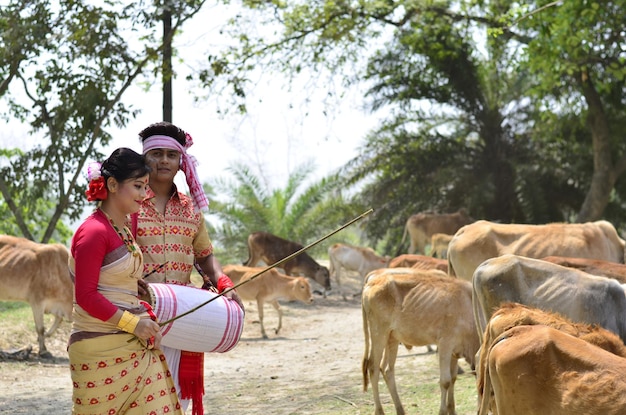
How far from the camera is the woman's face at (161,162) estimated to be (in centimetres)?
553

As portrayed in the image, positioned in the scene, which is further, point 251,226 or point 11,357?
point 251,226

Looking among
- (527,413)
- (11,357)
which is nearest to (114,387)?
(527,413)

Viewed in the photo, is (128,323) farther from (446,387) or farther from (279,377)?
(279,377)

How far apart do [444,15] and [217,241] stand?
25.4 ft

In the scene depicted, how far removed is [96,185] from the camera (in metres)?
4.76

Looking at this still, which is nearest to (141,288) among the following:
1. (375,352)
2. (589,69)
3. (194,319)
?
(194,319)

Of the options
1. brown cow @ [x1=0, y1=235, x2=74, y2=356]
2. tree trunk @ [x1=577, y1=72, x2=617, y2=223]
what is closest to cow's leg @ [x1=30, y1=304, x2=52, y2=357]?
brown cow @ [x1=0, y1=235, x2=74, y2=356]

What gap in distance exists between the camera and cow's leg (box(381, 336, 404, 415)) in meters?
8.26

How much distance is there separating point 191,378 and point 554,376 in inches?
79.3

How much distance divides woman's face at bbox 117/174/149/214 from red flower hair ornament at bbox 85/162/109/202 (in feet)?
0.26

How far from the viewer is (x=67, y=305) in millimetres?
11719

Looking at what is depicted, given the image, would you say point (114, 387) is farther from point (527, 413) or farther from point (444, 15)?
point (444, 15)

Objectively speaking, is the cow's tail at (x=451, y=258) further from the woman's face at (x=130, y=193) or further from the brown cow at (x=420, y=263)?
the woman's face at (x=130, y=193)

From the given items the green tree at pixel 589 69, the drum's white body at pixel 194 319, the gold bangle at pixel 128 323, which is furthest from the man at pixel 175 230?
the green tree at pixel 589 69
